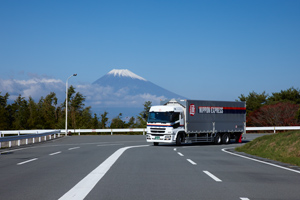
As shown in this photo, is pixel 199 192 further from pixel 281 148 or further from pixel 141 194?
pixel 281 148

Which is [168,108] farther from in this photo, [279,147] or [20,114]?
[20,114]

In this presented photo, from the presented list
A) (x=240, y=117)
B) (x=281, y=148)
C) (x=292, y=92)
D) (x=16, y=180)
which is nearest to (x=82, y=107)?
(x=292, y=92)

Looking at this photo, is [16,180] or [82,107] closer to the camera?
[16,180]

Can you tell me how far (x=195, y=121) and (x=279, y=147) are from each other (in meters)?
9.31

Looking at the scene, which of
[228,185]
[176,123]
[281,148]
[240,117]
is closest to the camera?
[228,185]

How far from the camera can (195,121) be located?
26.8 metres

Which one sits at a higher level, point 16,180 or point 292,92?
point 292,92

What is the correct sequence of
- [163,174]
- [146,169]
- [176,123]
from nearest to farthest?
[163,174] → [146,169] → [176,123]

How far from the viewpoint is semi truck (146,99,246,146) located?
25.1 metres

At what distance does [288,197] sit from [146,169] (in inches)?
194

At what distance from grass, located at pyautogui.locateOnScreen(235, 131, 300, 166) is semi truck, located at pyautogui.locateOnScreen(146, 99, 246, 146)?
5.40m

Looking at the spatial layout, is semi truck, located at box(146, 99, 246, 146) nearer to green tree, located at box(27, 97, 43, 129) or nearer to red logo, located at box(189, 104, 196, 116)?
red logo, located at box(189, 104, 196, 116)

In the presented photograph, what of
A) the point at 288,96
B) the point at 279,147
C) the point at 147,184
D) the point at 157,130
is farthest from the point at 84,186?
the point at 288,96

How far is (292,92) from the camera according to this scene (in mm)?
69562
